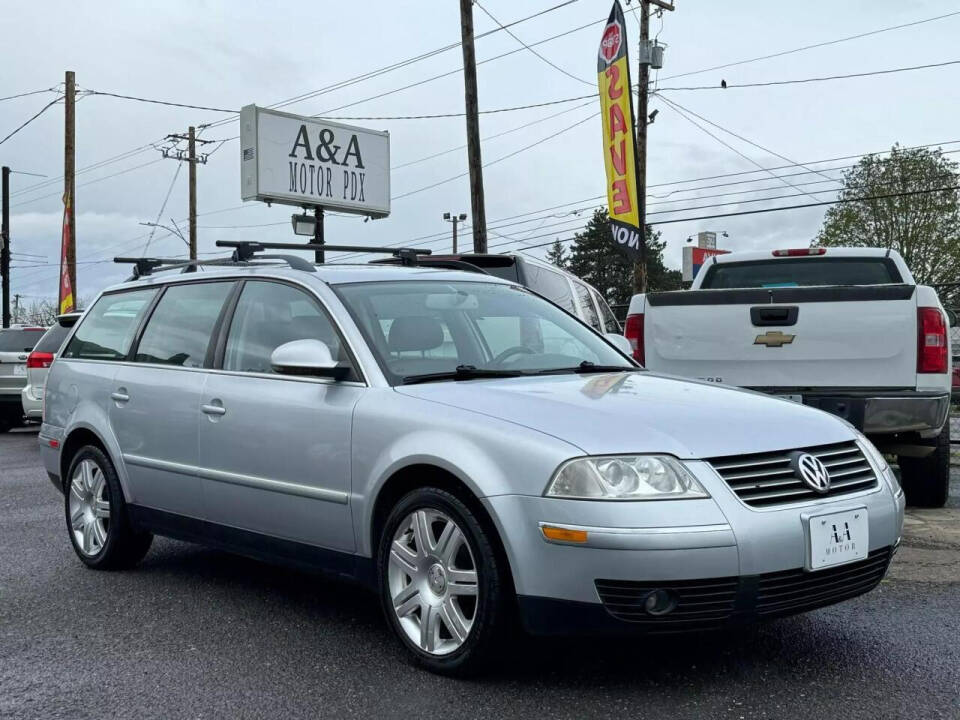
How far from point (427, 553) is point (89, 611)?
6.51ft

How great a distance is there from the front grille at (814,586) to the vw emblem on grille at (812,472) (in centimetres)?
28

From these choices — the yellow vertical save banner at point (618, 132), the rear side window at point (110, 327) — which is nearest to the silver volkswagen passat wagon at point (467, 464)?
the rear side window at point (110, 327)

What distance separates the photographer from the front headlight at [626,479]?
3.51 metres

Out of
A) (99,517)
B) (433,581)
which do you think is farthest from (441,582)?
(99,517)

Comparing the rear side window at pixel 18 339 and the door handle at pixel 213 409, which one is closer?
the door handle at pixel 213 409

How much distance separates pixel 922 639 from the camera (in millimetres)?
4293

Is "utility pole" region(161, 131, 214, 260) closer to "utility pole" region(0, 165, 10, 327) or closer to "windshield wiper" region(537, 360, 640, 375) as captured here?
"utility pole" region(0, 165, 10, 327)

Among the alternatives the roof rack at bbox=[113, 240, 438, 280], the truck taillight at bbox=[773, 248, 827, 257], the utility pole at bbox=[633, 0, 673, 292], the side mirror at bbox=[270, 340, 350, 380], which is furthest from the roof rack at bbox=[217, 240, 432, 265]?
the utility pole at bbox=[633, 0, 673, 292]

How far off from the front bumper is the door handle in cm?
175

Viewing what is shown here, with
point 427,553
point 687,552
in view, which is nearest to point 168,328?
point 427,553

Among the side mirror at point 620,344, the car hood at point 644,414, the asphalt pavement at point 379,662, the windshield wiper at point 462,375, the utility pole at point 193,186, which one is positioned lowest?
the asphalt pavement at point 379,662

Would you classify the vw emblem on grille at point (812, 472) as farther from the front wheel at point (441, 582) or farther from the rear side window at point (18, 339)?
the rear side window at point (18, 339)

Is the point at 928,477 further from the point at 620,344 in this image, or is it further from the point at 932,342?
the point at 620,344

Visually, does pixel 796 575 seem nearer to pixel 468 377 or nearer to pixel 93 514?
pixel 468 377
